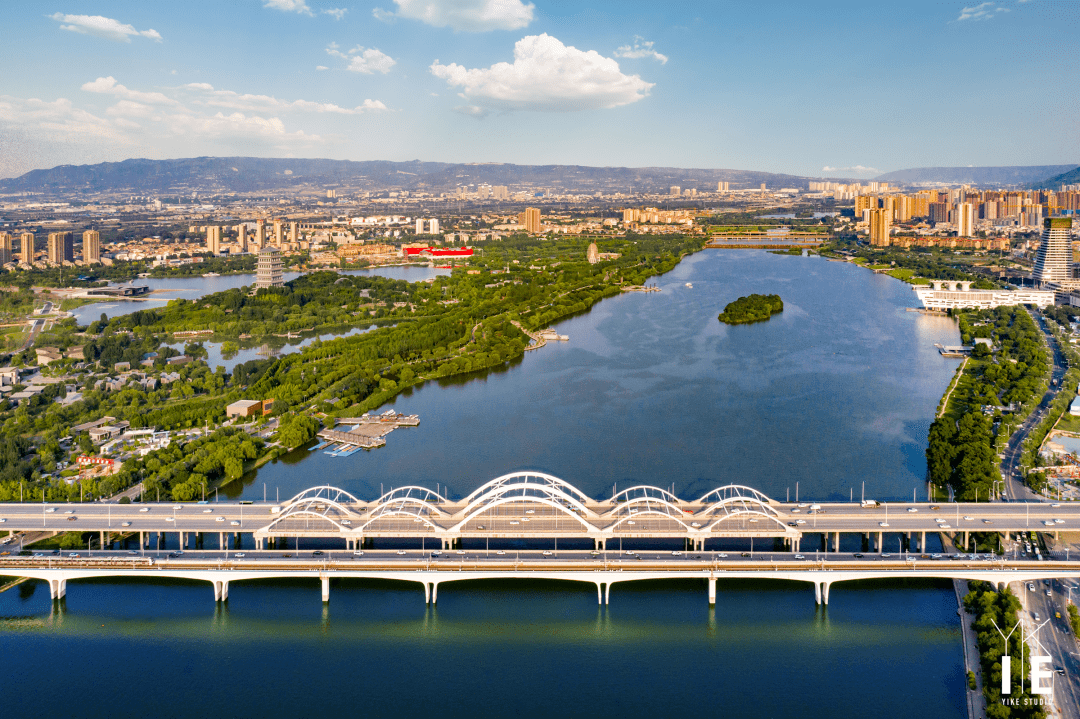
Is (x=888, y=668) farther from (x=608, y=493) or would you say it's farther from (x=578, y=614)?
(x=608, y=493)

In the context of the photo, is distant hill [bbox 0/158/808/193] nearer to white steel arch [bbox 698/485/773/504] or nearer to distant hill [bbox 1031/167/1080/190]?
distant hill [bbox 1031/167/1080/190]

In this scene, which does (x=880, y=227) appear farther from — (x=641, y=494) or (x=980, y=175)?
(x=980, y=175)

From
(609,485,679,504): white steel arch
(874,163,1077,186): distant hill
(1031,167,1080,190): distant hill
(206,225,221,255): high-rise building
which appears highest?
(874,163,1077,186): distant hill

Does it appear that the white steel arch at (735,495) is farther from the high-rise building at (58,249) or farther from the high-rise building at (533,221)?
the high-rise building at (533,221)

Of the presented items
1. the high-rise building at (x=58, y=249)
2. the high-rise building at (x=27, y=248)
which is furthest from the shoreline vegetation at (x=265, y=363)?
the high-rise building at (x=27, y=248)

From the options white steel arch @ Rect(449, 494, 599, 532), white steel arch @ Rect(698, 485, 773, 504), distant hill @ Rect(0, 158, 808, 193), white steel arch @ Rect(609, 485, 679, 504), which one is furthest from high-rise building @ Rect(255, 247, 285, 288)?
distant hill @ Rect(0, 158, 808, 193)
